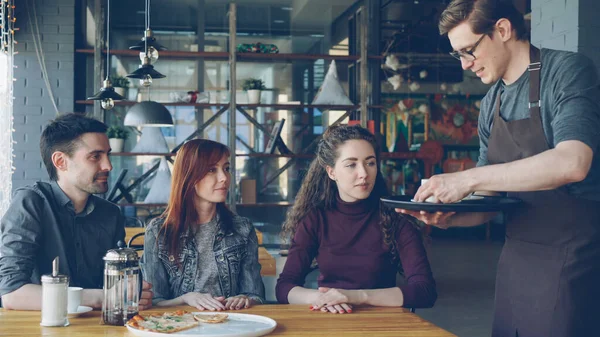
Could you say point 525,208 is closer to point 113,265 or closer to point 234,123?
point 113,265

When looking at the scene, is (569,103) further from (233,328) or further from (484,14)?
(233,328)

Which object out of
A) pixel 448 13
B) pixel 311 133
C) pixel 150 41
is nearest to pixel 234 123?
pixel 311 133

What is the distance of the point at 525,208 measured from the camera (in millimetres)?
2051

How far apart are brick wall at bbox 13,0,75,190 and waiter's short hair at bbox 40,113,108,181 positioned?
440cm

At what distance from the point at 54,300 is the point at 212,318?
1.42 feet

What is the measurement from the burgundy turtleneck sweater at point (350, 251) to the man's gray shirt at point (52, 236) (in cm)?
74

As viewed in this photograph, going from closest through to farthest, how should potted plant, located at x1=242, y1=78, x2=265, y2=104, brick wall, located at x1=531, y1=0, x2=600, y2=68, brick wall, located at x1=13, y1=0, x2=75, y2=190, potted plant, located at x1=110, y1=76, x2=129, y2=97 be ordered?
brick wall, located at x1=531, y1=0, x2=600, y2=68, brick wall, located at x1=13, y1=0, x2=75, y2=190, potted plant, located at x1=110, y1=76, x2=129, y2=97, potted plant, located at x1=242, y1=78, x2=265, y2=104

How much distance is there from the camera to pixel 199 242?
2.54 metres

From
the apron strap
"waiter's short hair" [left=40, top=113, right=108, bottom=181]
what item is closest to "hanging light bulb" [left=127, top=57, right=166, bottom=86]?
"waiter's short hair" [left=40, top=113, right=108, bottom=181]

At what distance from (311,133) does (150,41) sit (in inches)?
128

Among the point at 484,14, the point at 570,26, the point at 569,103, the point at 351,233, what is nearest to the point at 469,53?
the point at 484,14

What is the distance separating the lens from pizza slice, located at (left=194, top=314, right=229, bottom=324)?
1.89m

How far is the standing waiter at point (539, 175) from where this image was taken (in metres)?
1.84

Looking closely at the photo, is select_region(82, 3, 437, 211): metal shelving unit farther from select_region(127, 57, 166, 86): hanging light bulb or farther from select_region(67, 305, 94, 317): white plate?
select_region(67, 305, 94, 317): white plate
